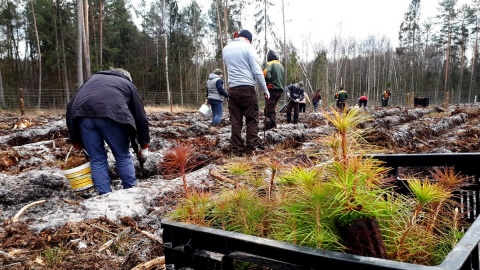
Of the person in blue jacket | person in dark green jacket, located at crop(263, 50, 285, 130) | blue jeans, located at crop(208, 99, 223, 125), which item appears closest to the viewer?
person in dark green jacket, located at crop(263, 50, 285, 130)

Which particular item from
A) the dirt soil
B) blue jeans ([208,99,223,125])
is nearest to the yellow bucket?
the dirt soil

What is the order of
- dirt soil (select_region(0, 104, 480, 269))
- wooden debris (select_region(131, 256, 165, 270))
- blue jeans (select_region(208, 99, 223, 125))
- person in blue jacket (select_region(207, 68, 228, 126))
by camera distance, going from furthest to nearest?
blue jeans (select_region(208, 99, 223, 125)) → person in blue jacket (select_region(207, 68, 228, 126)) → dirt soil (select_region(0, 104, 480, 269)) → wooden debris (select_region(131, 256, 165, 270))

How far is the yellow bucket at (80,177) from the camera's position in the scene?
3213 millimetres

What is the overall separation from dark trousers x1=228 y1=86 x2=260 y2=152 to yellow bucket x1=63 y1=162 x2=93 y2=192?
2381 mm

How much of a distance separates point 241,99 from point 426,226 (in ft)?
13.8

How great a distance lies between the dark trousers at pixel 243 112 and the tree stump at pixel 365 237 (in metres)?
4.30

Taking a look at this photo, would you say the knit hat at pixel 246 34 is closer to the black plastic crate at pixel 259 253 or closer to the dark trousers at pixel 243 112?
the dark trousers at pixel 243 112

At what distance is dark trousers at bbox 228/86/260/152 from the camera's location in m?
5.09

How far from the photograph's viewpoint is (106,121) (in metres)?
Answer: 3.26

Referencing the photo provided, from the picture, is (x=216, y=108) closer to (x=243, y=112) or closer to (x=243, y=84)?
(x=243, y=112)

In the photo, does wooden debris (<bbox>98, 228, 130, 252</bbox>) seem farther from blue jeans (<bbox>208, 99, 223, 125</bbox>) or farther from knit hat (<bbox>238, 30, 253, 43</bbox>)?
blue jeans (<bbox>208, 99, 223, 125</bbox>)

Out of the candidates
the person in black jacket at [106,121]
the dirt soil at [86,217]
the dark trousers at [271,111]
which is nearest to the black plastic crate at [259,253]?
the dirt soil at [86,217]

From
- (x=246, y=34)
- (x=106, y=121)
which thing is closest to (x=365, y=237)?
(x=106, y=121)

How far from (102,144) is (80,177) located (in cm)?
39
